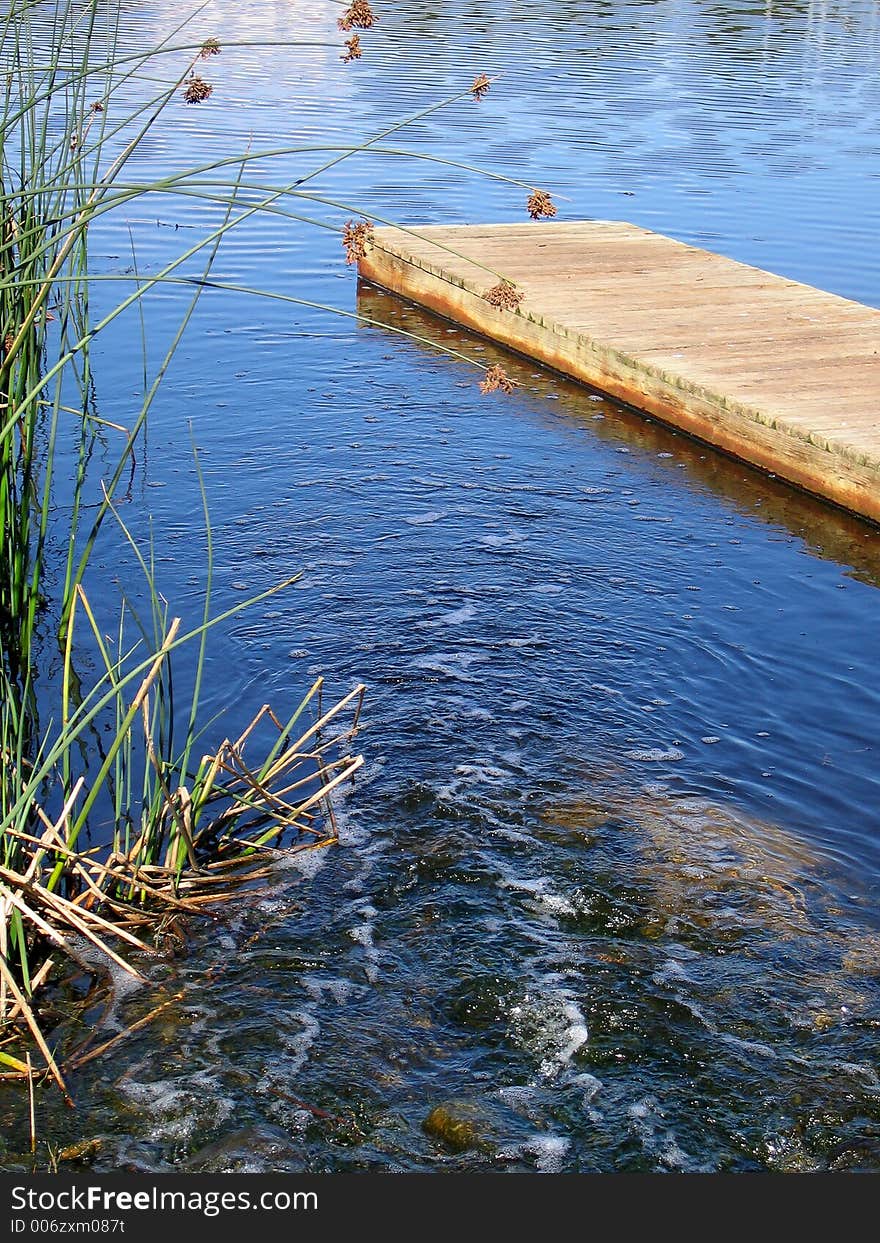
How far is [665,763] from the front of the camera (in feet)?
12.7

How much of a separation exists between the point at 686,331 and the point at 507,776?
3734mm

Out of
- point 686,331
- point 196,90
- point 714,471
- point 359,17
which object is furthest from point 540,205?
point 686,331

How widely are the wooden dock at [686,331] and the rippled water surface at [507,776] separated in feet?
0.57

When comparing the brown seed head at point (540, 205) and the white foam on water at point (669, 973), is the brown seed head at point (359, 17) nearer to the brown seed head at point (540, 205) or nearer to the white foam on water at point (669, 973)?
the brown seed head at point (540, 205)

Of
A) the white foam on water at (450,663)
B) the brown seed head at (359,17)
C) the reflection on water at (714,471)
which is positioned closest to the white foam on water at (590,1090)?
the white foam on water at (450,663)

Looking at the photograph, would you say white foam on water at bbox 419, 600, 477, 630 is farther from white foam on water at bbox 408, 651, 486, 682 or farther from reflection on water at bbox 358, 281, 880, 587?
reflection on water at bbox 358, 281, 880, 587

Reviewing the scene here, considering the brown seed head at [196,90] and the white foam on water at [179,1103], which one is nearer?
the brown seed head at [196,90]

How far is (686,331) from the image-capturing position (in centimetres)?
687

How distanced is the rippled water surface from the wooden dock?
173 mm

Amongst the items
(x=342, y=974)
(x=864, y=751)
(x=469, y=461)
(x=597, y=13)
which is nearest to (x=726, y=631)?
(x=864, y=751)

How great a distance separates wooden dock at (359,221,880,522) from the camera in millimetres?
5664

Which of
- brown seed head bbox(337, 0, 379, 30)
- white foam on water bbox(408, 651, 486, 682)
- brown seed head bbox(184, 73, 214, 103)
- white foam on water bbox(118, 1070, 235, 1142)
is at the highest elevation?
brown seed head bbox(337, 0, 379, 30)

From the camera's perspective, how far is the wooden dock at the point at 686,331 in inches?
223

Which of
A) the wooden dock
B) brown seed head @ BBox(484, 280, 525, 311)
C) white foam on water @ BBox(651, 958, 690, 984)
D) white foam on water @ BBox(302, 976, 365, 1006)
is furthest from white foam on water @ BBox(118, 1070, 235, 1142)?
the wooden dock
